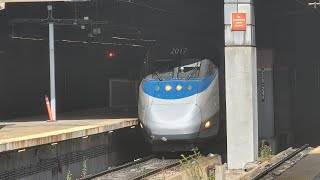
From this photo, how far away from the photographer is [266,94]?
20.8 m

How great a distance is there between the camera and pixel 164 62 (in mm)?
17312

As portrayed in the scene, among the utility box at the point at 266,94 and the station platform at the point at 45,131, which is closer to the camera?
the station platform at the point at 45,131

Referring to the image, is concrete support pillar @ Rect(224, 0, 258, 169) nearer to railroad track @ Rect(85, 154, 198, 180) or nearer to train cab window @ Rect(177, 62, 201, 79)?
railroad track @ Rect(85, 154, 198, 180)

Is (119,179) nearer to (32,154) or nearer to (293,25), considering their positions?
(32,154)

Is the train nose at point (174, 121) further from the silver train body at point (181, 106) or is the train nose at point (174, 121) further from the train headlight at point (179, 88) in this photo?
the train headlight at point (179, 88)

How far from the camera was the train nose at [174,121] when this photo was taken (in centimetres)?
Result: 1545

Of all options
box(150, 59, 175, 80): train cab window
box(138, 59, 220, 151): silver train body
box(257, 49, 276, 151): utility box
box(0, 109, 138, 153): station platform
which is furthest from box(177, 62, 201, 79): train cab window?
box(257, 49, 276, 151): utility box

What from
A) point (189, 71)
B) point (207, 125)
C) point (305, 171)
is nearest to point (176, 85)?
A: point (189, 71)

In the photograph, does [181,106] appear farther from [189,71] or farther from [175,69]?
[175,69]

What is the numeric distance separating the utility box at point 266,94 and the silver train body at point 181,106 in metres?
3.98

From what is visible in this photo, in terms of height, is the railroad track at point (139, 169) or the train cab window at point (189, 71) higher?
the train cab window at point (189, 71)

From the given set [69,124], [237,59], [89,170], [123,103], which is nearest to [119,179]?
[89,170]

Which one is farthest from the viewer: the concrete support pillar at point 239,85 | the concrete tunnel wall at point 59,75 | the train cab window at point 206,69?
the concrete tunnel wall at point 59,75

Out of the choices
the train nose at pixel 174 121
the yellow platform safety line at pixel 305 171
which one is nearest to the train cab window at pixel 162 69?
the train nose at pixel 174 121
